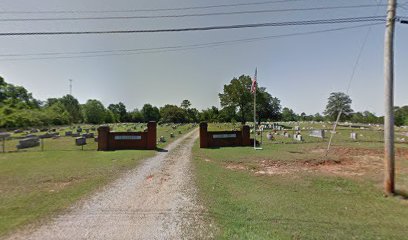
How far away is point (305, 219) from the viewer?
5863mm

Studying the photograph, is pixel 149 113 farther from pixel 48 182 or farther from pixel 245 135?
pixel 48 182

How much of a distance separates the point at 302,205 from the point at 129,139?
52.1 ft

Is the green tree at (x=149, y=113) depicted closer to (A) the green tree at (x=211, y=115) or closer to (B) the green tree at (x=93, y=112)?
(B) the green tree at (x=93, y=112)

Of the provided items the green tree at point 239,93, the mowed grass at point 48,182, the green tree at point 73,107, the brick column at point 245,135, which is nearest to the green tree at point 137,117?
the green tree at point 73,107

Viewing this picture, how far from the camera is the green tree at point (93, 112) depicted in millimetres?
98188

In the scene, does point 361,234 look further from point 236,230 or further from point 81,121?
point 81,121

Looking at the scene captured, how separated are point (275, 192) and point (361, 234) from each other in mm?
3186

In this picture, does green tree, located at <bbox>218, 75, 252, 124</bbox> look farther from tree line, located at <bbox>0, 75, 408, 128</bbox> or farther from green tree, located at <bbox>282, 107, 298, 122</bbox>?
green tree, located at <bbox>282, 107, 298, 122</bbox>

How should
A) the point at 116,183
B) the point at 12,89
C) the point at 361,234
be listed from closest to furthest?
the point at 361,234
the point at 116,183
the point at 12,89

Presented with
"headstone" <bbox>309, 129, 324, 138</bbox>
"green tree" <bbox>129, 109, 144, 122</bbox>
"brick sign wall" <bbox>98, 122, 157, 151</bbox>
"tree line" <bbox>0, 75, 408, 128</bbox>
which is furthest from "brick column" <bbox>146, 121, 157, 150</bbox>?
"green tree" <bbox>129, 109, 144, 122</bbox>

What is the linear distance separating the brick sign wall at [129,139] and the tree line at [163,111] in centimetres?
3256

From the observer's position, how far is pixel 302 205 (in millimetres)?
6879

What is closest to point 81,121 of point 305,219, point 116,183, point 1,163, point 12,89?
point 12,89

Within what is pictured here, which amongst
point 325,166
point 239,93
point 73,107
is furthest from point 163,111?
point 325,166
